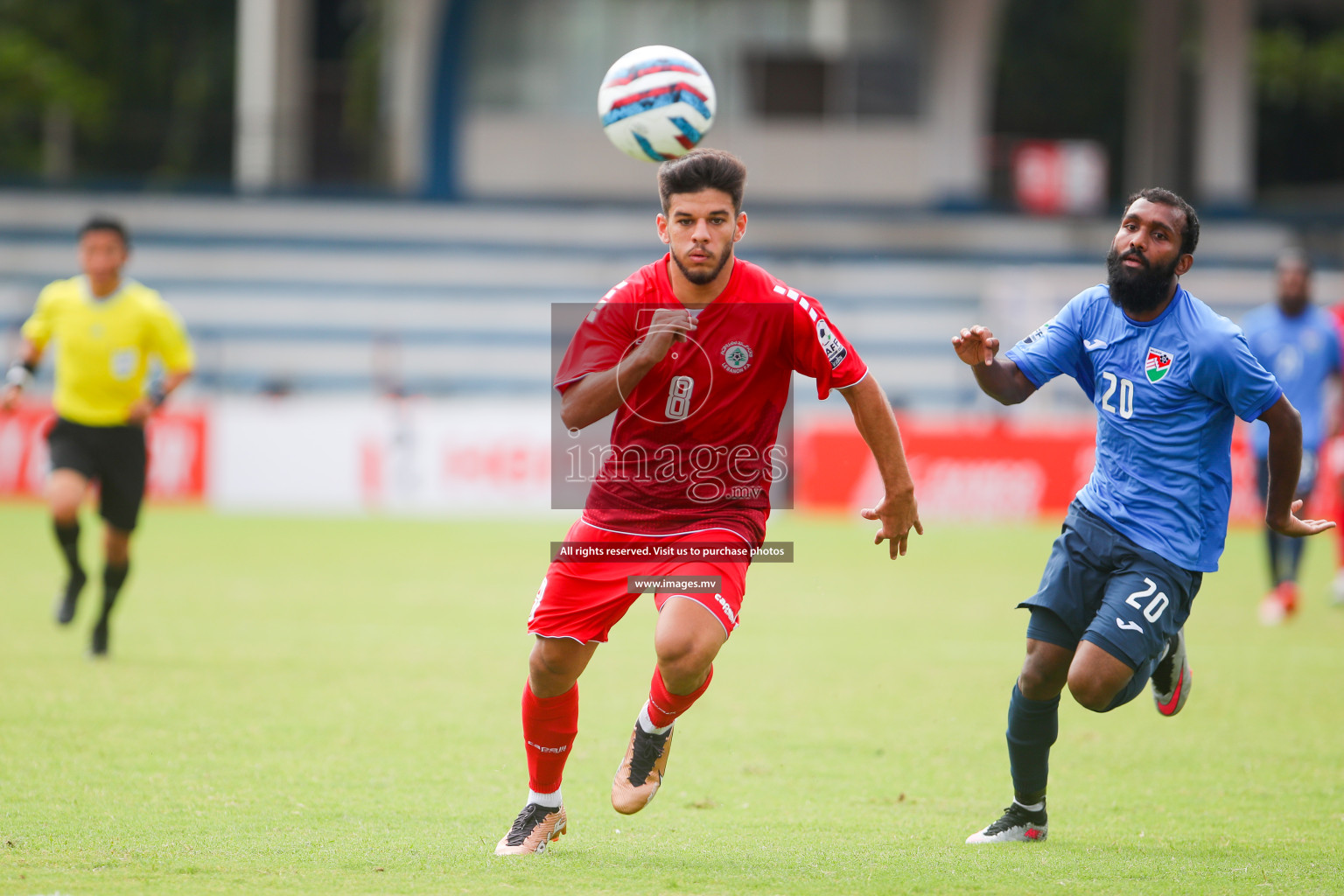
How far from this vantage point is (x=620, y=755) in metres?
6.57

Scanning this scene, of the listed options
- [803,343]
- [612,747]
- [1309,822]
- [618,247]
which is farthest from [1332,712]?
[618,247]

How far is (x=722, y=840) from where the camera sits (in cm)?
510

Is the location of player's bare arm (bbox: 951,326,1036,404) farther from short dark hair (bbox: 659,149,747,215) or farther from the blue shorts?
short dark hair (bbox: 659,149,747,215)

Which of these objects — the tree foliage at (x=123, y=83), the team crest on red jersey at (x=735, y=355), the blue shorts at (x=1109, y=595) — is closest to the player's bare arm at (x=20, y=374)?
the team crest on red jersey at (x=735, y=355)

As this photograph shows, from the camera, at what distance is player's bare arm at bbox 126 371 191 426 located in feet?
29.1

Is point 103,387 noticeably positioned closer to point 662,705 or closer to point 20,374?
point 20,374

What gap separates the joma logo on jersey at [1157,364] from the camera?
500 cm

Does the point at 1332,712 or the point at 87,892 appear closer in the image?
the point at 87,892

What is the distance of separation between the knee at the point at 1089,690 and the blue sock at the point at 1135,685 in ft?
0.13

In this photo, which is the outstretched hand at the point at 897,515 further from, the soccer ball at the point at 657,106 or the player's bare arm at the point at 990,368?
the soccer ball at the point at 657,106

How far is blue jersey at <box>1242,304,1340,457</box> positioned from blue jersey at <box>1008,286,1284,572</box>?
19.6 ft

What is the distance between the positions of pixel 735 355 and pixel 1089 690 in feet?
5.38

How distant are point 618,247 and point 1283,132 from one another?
23987mm

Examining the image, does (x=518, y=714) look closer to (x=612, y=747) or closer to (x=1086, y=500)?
(x=612, y=747)
